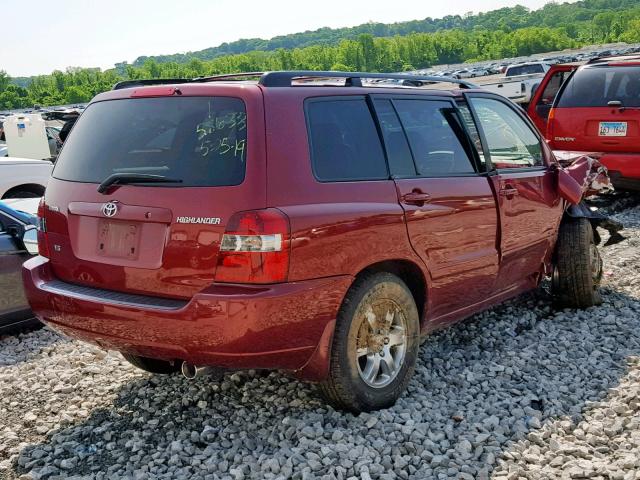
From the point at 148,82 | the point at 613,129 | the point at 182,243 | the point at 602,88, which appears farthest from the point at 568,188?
the point at 602,88

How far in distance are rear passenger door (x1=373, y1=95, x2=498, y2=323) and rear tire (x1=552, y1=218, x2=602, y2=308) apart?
113 cm

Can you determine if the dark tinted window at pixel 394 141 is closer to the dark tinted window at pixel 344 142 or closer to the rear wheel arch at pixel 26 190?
the dark tinted window at pixel 344 142

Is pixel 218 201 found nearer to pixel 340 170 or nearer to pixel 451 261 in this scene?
pixel 340 170

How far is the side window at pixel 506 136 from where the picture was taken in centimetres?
491

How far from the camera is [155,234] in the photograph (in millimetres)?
3459

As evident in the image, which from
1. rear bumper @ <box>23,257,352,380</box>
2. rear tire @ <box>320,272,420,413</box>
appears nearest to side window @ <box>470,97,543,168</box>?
rear tire @ <box>320,272,420,413</box>

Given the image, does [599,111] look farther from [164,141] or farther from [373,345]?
[164,141]

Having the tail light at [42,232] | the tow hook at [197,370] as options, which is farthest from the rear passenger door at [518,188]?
the tail light at [42,232]

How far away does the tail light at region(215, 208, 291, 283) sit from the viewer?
10.8 feet

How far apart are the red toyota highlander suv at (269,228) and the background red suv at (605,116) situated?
5.45 m

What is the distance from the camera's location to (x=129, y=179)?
11.8 feet

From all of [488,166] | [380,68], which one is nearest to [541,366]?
[488,166]

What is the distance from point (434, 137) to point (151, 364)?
221cm

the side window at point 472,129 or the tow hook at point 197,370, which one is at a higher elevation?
the side window at point 472,129
